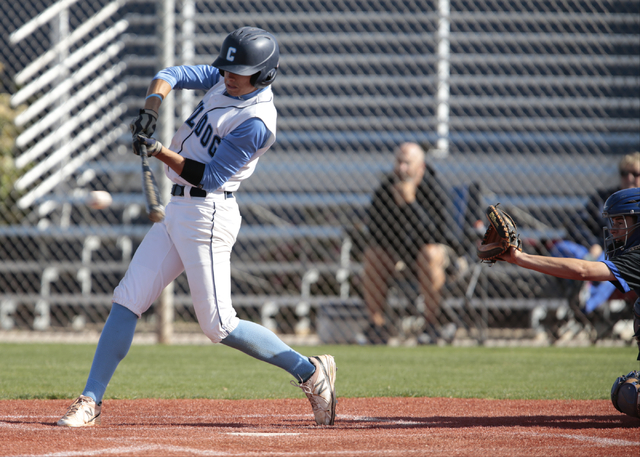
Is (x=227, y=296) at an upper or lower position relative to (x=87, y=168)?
upper

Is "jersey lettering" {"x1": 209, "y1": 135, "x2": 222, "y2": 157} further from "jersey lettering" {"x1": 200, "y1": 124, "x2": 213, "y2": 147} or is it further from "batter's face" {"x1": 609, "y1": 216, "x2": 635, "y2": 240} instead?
"batter's face" {"x1": 609, "y1": 216, "x2": 635, "y2": 240}

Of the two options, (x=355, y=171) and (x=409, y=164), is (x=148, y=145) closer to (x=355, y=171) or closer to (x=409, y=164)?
(x=409, y=164)

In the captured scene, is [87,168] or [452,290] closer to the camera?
[452,290]

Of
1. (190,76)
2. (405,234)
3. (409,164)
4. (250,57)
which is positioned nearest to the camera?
(250,57)

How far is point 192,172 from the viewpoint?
9.82ft

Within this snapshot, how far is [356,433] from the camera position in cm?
294

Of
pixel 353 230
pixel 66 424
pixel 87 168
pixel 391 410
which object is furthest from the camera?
pixel 87 168

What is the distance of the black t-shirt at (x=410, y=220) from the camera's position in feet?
22.8

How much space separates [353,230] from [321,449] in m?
5.00

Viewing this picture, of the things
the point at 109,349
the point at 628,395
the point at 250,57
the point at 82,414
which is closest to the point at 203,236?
the point at 109,349

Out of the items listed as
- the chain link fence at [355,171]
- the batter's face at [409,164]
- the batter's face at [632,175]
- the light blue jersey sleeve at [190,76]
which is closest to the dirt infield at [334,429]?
the light blue jersey sleeve at [190,76]

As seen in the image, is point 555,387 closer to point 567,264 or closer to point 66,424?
point 567,264

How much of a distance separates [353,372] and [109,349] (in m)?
2.26

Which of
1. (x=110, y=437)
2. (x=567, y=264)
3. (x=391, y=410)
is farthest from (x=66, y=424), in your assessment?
(x=567, y=264)
